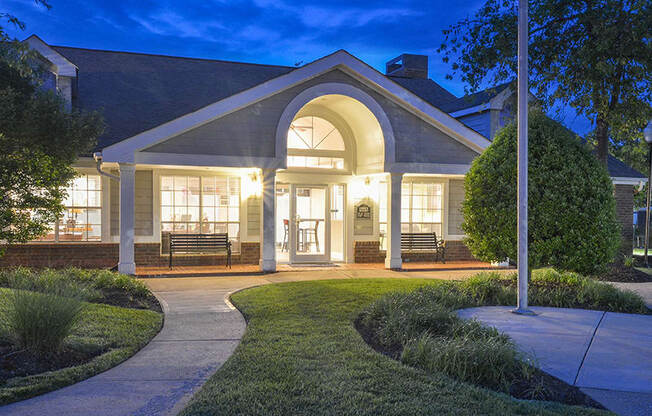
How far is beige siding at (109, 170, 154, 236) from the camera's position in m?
14.3

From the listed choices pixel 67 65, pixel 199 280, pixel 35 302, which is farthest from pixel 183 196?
pixel 35 302

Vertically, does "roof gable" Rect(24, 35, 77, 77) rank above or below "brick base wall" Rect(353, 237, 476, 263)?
above

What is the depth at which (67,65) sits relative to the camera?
1426cm

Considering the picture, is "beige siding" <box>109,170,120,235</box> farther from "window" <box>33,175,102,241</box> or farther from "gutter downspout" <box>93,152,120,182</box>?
"gutter downspout" <box>93,152,120,182</box>

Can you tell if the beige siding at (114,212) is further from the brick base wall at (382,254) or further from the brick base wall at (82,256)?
the brick base wall at (382,254)

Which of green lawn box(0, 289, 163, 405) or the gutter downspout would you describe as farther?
the gutter downspout

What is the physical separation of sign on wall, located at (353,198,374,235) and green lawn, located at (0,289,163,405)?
8.57m

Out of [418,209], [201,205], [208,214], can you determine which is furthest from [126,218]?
[418,209]

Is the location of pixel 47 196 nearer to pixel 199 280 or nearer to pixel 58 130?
pixel 58 130

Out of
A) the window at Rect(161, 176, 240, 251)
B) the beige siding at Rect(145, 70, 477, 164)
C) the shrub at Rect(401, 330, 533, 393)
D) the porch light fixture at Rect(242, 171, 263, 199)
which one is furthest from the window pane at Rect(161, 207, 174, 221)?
the shrub at Rect(401, 330, 533, 393)

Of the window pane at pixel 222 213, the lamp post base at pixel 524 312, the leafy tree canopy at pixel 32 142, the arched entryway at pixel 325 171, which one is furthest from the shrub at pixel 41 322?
the arched entryway at pixel 325 171

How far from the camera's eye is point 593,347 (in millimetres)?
6551

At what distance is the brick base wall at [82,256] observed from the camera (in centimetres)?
1365

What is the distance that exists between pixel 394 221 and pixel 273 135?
4012 millimetres
